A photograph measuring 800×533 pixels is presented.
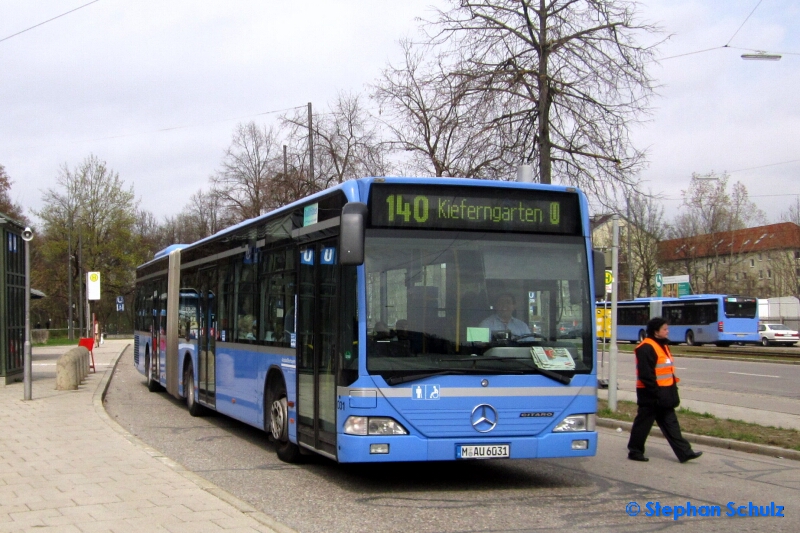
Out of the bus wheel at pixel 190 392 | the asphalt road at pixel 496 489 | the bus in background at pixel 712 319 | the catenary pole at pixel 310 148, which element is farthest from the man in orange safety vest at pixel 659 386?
the bus in background at pixel 712 319

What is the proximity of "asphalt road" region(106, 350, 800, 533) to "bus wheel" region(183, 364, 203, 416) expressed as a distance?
282 cm

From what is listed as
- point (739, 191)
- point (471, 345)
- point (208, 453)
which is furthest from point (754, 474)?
point (739, 191)

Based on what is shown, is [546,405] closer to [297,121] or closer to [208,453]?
[208,453]

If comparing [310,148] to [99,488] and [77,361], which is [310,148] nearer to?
[77,361]

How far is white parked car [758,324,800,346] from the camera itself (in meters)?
54.5

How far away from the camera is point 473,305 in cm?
810

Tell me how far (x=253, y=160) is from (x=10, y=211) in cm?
2668

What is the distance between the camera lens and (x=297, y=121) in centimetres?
3167

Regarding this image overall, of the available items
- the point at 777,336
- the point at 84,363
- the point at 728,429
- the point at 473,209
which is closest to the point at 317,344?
the point at 473,209

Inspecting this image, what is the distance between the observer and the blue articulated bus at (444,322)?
26.0 feet

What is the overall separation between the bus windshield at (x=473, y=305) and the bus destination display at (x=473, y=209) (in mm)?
108

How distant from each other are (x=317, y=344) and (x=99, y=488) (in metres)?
2.43

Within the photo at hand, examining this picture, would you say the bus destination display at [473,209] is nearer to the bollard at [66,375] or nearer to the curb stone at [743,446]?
the curb stone at [743,446]

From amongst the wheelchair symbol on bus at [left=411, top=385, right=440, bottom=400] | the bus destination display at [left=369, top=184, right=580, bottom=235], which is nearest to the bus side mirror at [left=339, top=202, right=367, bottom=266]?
the bus destination display at [left=369, top=184, right=580, bottom=235]
